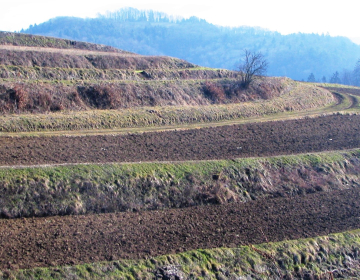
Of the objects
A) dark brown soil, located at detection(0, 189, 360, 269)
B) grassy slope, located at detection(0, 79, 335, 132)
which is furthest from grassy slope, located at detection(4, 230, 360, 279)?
grassy slope, located at detection(0, 79, 335, 132)

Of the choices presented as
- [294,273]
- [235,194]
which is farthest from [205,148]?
[294,273]

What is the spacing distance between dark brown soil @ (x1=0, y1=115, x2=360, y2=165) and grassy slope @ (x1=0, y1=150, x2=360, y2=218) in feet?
7.06

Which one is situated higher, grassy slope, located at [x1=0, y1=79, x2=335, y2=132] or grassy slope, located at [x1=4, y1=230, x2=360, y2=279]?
grassy slope, located at [x1=0, y1=79, x2=335, y2=132]

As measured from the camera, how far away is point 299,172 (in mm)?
27625

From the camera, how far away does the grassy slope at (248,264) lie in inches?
602

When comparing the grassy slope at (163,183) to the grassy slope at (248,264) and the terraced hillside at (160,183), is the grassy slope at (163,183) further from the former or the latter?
the grassy slope at (248,264)

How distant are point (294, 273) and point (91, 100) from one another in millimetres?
25969

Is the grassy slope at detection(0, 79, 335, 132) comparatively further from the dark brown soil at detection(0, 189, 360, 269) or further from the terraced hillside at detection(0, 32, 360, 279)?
the dark brown soil at detection(0, 189, 360, 269)

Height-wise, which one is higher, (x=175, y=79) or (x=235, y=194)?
(x=175, y=79)

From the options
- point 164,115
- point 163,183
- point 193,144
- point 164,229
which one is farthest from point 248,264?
point 164,115

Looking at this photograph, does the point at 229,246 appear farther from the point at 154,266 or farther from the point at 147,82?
the point at 147,82

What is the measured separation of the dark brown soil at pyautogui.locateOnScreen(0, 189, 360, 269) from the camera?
16234mm

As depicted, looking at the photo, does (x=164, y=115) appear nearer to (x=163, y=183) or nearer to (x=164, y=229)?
(x=163, y=183)

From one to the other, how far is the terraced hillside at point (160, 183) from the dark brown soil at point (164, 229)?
8cm
